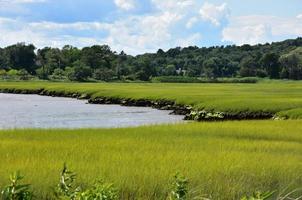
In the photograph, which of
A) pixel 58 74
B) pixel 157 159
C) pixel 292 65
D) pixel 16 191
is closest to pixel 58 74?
pixel 58 74

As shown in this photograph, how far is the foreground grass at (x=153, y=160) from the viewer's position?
45.5 ft

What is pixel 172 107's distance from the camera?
2462 inches

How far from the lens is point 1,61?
198 m

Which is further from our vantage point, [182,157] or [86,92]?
[86,92]

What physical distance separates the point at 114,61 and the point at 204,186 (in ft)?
586

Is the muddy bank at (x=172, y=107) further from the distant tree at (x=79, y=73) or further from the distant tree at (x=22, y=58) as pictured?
the distant tree at (x=22, y=58)

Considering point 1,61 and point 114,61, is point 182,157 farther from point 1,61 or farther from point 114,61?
point 1,61

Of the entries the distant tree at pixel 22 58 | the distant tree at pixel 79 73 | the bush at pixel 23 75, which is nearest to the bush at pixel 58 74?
the distant tree at pixel 79 73

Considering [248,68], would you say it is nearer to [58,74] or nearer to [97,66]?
[97,66]

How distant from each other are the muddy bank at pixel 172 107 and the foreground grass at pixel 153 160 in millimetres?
21484

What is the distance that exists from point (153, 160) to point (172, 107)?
46.1 meters

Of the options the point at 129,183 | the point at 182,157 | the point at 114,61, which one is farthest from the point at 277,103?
the point at 114,61

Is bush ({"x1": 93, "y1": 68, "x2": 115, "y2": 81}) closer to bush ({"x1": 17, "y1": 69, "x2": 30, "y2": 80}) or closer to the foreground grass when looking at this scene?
→ bush ({"x1": 17, "y1": 69, "x2": 30, "y2": 80})

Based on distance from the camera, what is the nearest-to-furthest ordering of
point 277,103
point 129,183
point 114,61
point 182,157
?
point 129,183
point 182,157
point 277,103
point 114,61
